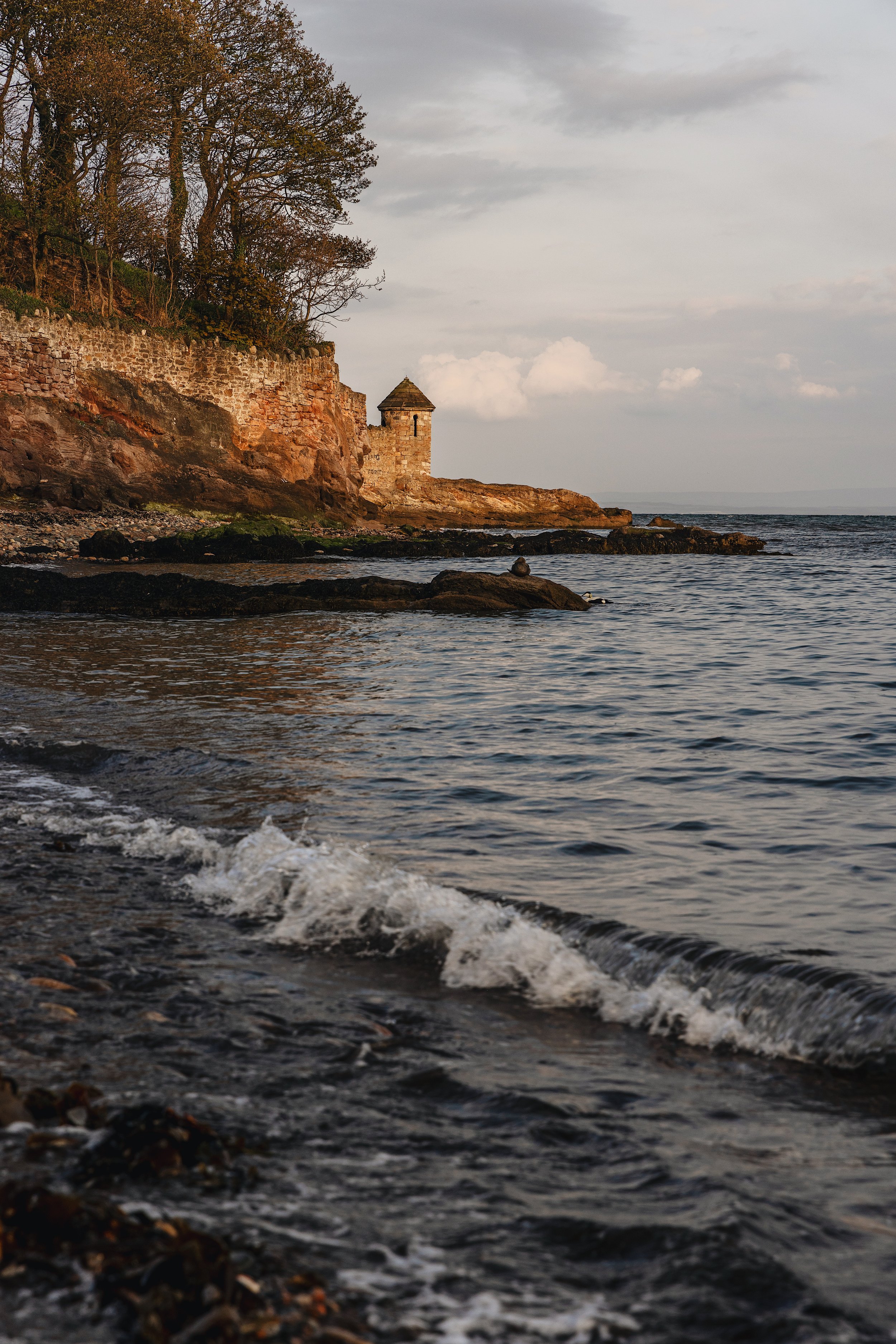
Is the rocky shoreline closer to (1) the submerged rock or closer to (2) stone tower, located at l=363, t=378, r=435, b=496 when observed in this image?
(1) the submerged rock

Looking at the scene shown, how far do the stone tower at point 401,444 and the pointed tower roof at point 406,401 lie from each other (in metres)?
0.02

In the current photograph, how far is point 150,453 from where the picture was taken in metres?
35.5

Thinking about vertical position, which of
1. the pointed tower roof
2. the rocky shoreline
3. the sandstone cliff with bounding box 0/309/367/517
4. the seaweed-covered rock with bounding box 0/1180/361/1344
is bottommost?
the seaweed-covered rock with bounding box 0/1180/361/1344

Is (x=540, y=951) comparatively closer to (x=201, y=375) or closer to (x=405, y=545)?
A: (x=405, y=545)

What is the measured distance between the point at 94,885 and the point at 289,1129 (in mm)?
2503

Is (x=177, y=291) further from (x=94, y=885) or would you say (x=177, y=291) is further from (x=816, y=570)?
(x=94, y=885)

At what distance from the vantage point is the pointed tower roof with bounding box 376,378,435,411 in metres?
66.2

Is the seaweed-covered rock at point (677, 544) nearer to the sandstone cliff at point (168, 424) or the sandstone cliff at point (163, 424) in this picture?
the sandstone cliff at point (168, 424)

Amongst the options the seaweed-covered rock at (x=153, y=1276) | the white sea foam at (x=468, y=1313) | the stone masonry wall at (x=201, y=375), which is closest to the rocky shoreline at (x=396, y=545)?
the stone masonry wall at (x=201, y=375)

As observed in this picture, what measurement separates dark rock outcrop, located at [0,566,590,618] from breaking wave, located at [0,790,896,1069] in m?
12.6

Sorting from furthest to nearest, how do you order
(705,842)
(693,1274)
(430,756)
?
(430,756), (705,842), (693,1274)

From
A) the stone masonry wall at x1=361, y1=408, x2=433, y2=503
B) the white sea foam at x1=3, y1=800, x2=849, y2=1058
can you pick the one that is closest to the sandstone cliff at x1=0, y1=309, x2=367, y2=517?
the stone masonry wall at x1=361, y1=408, x2=433, y2=503

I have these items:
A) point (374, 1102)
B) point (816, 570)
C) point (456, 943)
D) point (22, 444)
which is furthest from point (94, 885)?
point (816, 570)

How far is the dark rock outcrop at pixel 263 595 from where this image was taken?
57.2 feet
